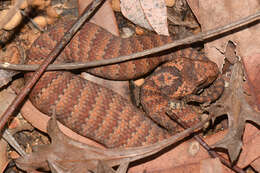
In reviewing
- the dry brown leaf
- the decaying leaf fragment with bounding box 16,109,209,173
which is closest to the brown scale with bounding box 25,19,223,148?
the dry brown leaf

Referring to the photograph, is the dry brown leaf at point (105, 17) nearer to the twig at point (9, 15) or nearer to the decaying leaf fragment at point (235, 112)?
the twig at point (9, 15)

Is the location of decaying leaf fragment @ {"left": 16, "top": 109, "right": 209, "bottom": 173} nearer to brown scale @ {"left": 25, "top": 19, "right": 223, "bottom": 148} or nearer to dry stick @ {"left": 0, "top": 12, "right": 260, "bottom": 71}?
brown scale @ {"left": 25, "top": 19, "right": 223, "bottom": 148}

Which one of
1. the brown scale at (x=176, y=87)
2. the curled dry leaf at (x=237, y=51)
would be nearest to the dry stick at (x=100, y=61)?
the curled dry leaf at (x=237, y=51)

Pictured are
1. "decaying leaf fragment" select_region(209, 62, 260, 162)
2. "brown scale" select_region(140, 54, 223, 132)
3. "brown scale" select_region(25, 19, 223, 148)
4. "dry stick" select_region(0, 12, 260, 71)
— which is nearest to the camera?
"decaying leaf fragment" select_region(209, 62, 260, 162)

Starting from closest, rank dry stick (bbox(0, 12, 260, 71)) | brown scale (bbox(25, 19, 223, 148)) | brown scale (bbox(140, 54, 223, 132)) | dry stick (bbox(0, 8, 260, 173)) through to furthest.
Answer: dry stick (bbox(0, 8, 260, 173)), dry stick (bbox(0, 12, 260, 71)), brown scale (bbox(25, 19, 223, 148)), brown scale (bbox(140, 54, 223, 132))

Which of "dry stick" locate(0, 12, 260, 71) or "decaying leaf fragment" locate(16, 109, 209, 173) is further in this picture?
"dry stick" locate(0, 12, 260, 71)

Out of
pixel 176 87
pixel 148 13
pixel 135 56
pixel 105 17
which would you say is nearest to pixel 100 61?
pixel 135 56

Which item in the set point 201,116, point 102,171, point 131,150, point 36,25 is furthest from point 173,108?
point 36,25
